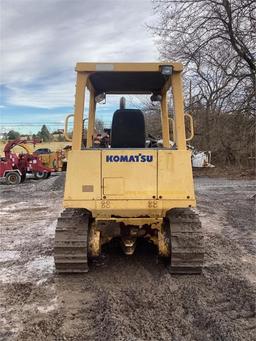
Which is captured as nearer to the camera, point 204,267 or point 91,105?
point 204,267

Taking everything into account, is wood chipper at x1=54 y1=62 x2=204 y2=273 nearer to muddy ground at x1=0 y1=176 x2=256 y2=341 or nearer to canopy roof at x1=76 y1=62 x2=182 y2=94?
canopy roof at x1=76 y1=62 x2=182 y2=94

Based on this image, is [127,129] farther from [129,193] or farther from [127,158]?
[129,193]

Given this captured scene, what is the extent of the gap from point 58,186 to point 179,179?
36.4 feet

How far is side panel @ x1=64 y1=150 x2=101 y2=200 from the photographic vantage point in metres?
5.09

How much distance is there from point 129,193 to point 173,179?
53 centimetres

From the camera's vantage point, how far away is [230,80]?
17.2 meters

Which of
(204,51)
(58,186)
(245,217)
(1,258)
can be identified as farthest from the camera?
(204,51)

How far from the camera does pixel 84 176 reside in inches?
201

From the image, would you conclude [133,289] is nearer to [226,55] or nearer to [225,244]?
[225,244]

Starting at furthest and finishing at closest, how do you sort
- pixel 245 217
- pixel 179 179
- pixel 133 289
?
pixel 245 217 < pixel 179 179 < pixel 133 289

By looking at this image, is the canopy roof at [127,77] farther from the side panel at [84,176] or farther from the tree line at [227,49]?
the tree line at [227,49]

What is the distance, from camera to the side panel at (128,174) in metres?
5.10

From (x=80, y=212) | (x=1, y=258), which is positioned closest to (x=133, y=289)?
(x=80, y=212)

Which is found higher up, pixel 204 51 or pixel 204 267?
pixel 204 51
